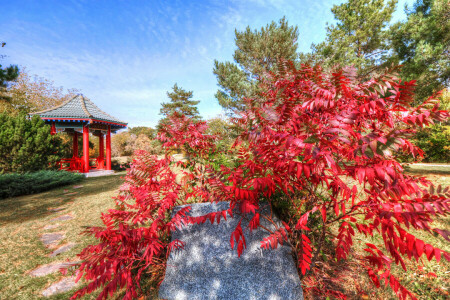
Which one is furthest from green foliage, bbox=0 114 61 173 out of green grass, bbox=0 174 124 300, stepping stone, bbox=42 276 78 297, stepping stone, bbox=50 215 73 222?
stepping stone, bbox=42 276 78 297

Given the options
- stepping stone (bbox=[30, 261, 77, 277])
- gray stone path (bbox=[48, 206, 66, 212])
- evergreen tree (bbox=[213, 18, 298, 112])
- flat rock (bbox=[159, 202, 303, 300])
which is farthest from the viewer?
evergreen tree (bbox=[213, 18, 298, 112])

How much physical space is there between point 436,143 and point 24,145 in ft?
73.7

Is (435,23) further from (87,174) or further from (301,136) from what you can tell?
(87,174)

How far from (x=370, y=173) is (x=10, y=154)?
13053 millimetres

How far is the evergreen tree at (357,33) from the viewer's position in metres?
10.3

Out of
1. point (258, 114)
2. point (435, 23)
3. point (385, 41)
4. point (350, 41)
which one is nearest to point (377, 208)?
point (258, 114)

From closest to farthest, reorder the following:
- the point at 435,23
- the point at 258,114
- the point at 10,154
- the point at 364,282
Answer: the point at 258,114
the point at 364,282
the point at 435,23
the point at 10,154

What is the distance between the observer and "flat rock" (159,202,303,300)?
6.66ft

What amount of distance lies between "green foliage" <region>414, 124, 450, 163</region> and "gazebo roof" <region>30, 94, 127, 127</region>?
738 inches

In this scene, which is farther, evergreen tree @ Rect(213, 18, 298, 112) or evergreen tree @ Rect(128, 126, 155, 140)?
evergreen tree @ Rect(128, 126, 155, 140)

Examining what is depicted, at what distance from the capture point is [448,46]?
725cm

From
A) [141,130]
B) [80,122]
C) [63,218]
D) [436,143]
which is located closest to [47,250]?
[63,218]

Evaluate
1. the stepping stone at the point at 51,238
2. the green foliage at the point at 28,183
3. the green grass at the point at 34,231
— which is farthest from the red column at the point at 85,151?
the stepping stone at the point at 51,238

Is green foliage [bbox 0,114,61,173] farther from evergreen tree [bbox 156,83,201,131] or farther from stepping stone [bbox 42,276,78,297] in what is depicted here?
evergreen tree [bbox 156,83,201,131]
